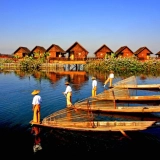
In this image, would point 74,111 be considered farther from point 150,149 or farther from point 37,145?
point 150,149

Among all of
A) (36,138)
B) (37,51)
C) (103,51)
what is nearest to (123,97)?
(36,138)

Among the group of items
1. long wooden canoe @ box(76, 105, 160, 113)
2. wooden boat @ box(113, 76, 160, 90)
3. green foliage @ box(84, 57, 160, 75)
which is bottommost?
long wooden canoe @ box(76, 105, 160, 113)

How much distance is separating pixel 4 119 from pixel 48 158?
7.42 metres

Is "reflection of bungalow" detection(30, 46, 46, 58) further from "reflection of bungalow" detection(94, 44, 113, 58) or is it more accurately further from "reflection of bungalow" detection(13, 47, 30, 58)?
"reflection of bungalow" detection(94, 44, 113, 58)

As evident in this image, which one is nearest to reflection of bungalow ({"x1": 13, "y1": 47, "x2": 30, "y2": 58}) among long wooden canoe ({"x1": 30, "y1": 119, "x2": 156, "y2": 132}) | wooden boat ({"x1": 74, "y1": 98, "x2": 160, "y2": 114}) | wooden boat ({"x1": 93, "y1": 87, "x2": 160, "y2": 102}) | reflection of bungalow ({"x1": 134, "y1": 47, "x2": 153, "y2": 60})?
reflection of bungalow ({"x1": 134, "y1": 47, "x2": 153, "y2": 60})

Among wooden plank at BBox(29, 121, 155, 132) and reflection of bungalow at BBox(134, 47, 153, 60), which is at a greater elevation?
reflection of bungalow at BBox(134, 47, 153, 60)

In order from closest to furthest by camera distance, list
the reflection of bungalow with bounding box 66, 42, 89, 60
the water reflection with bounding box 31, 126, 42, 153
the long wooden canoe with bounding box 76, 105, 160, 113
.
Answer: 1. the water reflection with bounding box 31, 126, 42, 153
2. the long wooden canoe with bounding box 76, 105, 160, 113
3. the reflection of bungalow with bounding box 66, 42, 89, 60

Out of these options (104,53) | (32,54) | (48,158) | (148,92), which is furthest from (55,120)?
(32,54)

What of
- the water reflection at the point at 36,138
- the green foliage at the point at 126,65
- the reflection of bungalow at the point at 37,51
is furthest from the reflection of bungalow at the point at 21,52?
the water reflection at the point at 36,138

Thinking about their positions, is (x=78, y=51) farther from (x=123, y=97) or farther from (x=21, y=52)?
(x=123, y=97)

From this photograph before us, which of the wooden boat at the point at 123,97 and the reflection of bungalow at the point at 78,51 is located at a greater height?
the reflection of bungalow at the point at 78,51

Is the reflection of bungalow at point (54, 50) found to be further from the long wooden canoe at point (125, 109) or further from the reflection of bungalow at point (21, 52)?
the long wooden canoe at point (125, 109)

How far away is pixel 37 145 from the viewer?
1248 centimetres

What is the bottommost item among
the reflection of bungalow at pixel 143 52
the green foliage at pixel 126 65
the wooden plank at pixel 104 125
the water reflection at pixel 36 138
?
the water reflection at pixel 36 138
